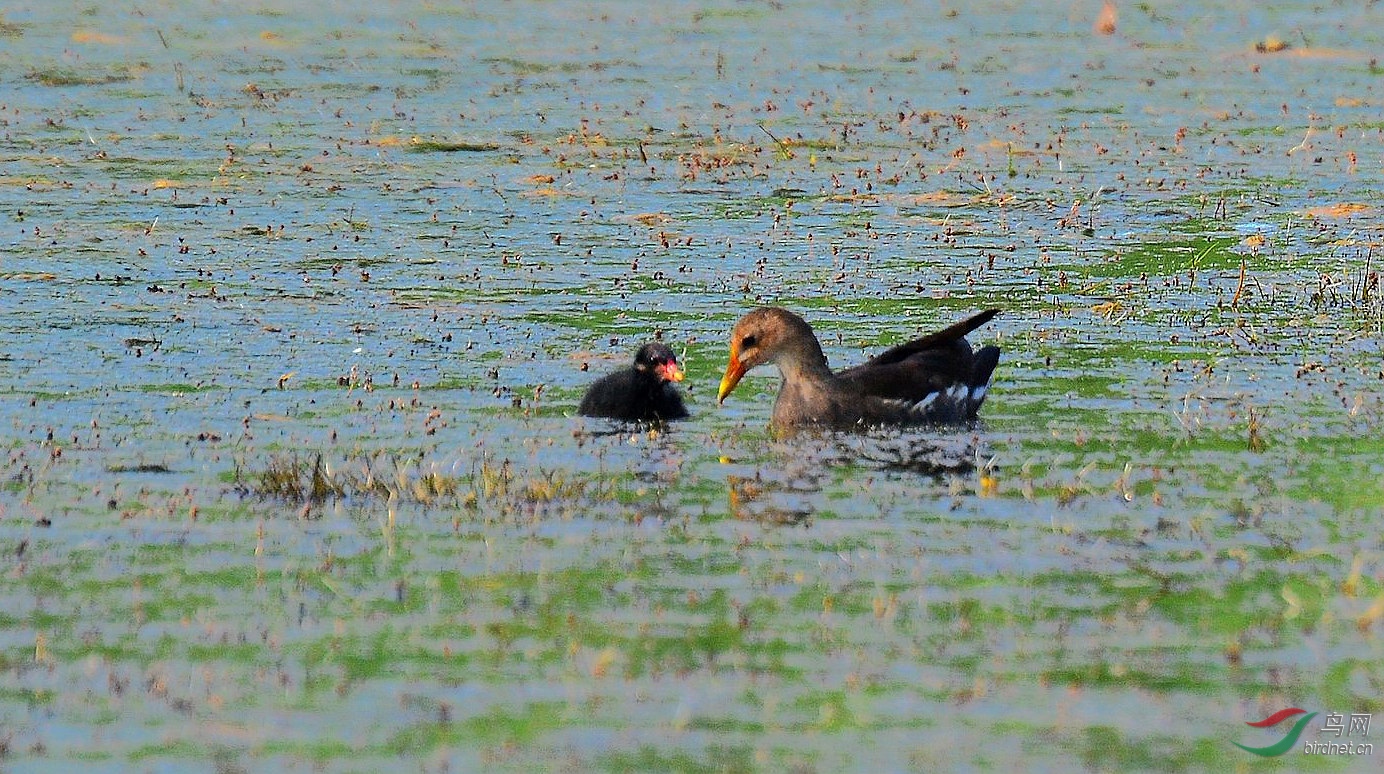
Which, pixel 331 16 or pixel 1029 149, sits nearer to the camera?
pixel 1029 149

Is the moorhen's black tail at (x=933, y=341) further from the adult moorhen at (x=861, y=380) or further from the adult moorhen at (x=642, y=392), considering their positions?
the adult moorhen at (x=642, y=392)

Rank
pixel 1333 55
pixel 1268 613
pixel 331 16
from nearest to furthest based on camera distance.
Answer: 1. pixel 1268 613
2. pixel 1333 55
3. pixel 331 16

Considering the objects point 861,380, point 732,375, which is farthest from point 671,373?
point 861,380

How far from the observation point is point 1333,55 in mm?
29719

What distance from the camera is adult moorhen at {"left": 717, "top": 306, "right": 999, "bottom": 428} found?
495 inches

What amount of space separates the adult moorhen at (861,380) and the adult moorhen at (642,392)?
321 millimetres

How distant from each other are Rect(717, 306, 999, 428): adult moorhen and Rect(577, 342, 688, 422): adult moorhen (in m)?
0.32

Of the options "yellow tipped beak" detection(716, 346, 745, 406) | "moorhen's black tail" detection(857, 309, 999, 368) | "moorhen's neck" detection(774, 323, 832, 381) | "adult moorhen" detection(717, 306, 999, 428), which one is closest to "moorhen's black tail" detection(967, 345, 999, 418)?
"adult moorhen" detection(717, 306, 999, 428)

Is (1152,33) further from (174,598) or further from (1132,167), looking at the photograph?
(174,598)

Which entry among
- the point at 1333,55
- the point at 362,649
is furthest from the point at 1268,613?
the point at 1333,55

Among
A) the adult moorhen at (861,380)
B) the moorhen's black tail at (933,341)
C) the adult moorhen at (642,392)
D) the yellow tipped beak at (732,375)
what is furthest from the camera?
the yellow tipped beak at (732,375)

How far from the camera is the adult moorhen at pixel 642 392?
12.7m

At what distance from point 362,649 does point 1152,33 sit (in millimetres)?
26099

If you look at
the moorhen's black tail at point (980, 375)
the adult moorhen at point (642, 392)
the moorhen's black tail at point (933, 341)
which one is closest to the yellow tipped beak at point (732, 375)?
the adult moorhen at point (642, 392)
